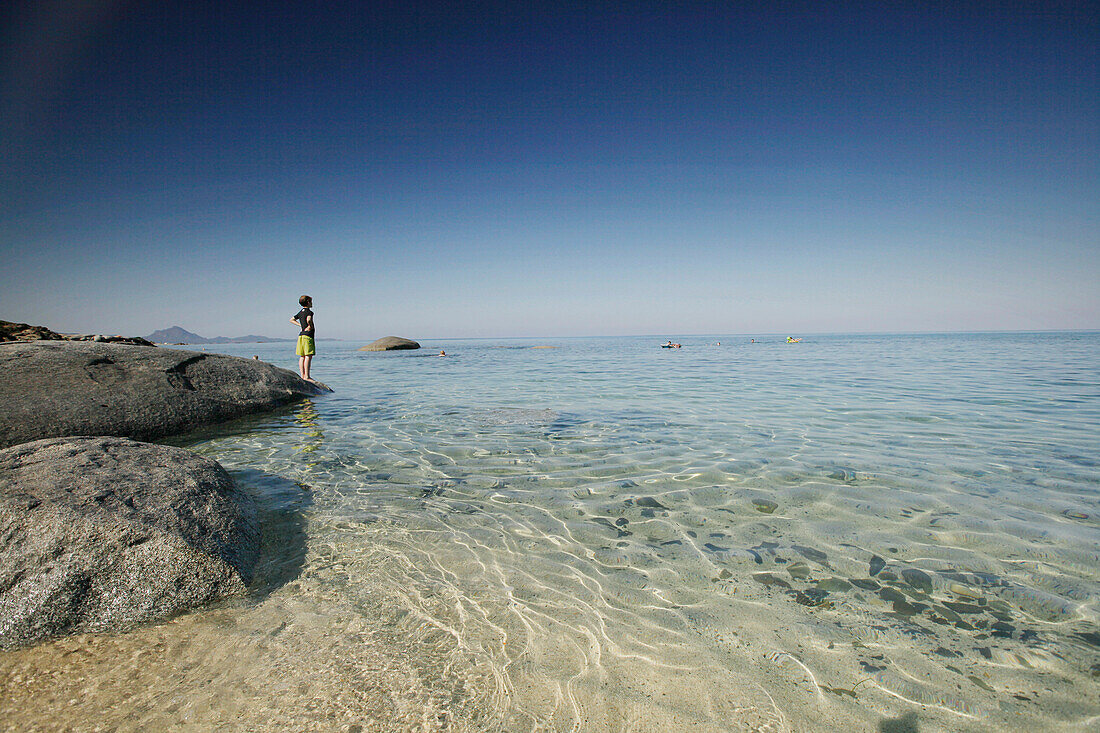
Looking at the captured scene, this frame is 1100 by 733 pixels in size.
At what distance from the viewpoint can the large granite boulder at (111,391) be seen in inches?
223

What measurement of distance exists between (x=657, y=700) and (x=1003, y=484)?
4829mm

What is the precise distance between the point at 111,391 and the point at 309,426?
2605 millimetres

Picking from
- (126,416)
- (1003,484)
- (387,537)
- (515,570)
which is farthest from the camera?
(126,416)

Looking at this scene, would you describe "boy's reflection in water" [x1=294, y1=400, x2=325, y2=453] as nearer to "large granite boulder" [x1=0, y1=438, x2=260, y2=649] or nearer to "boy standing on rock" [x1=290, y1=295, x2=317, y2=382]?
"boy standing on rock" [x1=290, y1=295, x2=317, y2=382]

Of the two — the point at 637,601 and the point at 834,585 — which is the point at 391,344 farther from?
the point at 834,585

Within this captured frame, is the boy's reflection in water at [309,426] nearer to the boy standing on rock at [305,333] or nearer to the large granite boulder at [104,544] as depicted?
the boy standing on rock at [305,333]

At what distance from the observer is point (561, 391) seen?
12.1m

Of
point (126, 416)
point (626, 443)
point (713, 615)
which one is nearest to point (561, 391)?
point (626, 443)

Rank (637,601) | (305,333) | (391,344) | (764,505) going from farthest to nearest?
(391,344)
(305,333)
(764,505)
(637,601)

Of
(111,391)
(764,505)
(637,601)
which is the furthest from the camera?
(111,391)

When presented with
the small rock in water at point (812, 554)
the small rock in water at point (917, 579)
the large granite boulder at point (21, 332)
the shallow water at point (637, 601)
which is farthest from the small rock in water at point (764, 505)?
the large granite boulder at point (21, 332)

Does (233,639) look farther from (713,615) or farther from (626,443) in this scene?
(626,443)

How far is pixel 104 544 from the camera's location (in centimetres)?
258

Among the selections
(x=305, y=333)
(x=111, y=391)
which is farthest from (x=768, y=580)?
(x=305, y=333)
